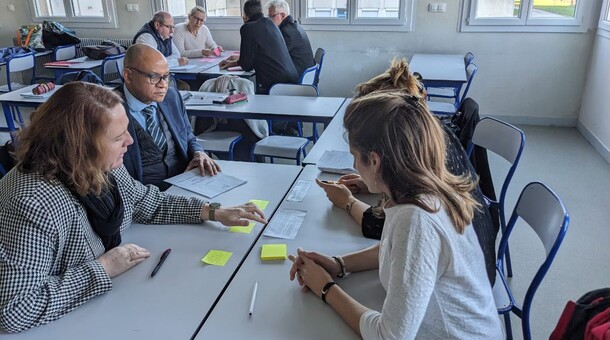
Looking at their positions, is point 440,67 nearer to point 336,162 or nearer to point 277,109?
point 277,109

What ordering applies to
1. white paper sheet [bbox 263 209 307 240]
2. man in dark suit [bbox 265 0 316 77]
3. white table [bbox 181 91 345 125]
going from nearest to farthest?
white paper sheet [bbox 263 209 307 240] < white table [bbox 181 91 345 125] < man in dark suit [bbox 265 0 316 77]

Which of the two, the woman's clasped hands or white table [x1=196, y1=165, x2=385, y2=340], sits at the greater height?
the woman's clasped hands

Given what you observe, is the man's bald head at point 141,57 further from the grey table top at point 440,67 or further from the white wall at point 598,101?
the white wall at point 598,101

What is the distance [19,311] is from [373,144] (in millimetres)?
923

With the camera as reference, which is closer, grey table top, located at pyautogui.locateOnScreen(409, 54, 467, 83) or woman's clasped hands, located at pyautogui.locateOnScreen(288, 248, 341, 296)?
woman's clasped hands, located at pyautogui.locateOnScreen(288, 248, 341, 296)

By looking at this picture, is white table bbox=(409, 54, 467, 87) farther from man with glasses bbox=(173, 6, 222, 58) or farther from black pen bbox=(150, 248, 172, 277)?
black pen bbox=(150, 248, 172, 277)

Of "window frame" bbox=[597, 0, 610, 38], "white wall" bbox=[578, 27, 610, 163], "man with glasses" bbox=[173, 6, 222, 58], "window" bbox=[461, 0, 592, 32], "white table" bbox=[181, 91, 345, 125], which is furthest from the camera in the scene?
"man with glasses" bbox=[173, 6, 222, 58]

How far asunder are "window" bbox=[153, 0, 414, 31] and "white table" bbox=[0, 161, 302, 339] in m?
4.33

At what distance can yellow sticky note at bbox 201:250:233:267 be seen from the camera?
1.42 m

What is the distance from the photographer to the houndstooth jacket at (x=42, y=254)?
1.14m

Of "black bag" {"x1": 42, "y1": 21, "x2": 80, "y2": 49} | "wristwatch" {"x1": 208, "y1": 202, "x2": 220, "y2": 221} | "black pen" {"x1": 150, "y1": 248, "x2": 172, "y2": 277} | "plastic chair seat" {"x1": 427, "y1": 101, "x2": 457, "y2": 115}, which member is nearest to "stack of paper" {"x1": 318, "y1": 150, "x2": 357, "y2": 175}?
"wristwatch" {"x1": 208, "y1": 202, "x2": 220, "y2": 221}

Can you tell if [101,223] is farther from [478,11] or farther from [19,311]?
[478,11]

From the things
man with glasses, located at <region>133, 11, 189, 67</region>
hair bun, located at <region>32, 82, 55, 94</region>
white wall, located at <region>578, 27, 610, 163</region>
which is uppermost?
man with glasses, located at <region>133, 11, 189, 67</region>

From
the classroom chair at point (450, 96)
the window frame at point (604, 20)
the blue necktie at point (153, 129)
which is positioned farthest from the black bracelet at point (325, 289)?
the window frame at point (604, 20)
